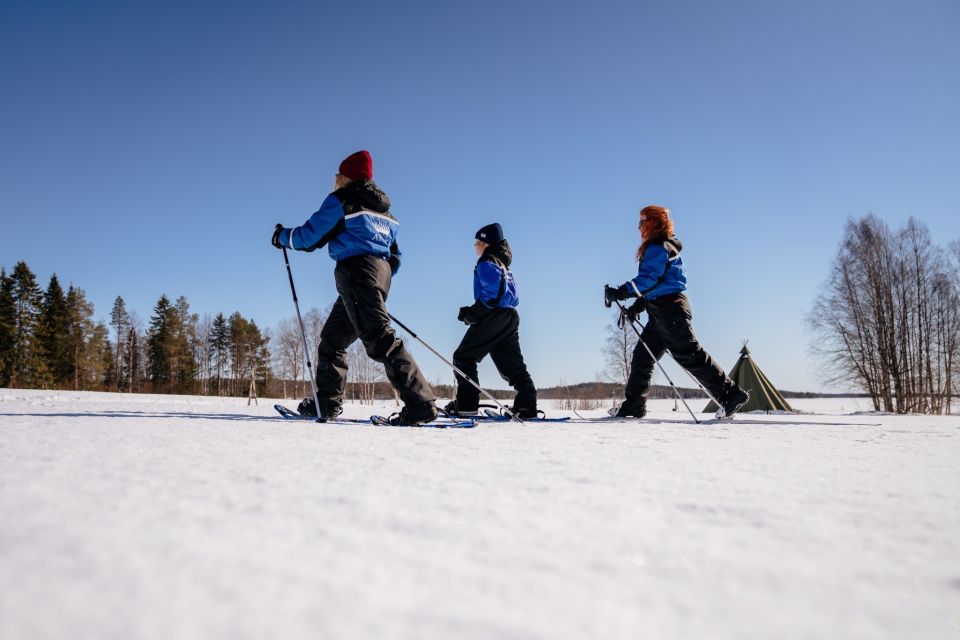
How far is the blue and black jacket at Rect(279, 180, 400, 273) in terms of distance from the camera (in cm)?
361

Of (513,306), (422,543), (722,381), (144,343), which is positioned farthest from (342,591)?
(144,343)

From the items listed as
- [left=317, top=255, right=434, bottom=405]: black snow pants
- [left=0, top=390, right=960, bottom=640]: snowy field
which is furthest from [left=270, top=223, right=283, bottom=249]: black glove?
[left=0, top=390, right=960, bottom=640]: snowy field

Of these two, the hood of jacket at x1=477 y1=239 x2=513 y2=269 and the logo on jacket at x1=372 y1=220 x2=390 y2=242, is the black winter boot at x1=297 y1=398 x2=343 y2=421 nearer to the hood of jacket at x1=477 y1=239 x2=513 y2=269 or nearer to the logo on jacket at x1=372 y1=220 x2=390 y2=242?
the logo on jacket at x1=372 y1=220 x2=390 y2=242

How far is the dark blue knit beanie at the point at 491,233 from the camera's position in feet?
16.9

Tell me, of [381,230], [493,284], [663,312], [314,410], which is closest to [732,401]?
[663,312]

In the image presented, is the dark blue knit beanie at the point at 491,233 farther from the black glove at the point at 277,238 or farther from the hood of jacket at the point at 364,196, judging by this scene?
the black glove at the point at 277,238

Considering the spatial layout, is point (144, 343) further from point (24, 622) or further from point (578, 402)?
point (24, 622)

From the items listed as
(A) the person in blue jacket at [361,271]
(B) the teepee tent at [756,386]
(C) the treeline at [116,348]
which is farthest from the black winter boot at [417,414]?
(C) the treeline at [116,348]

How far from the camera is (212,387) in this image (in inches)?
1934

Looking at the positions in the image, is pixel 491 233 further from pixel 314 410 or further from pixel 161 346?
pixel 161 346

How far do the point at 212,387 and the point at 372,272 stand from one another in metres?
53.6

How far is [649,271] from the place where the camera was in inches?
201

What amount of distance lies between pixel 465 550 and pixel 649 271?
4790mm

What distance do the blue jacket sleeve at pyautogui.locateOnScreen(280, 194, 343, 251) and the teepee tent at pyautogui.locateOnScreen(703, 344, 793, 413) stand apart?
9984 mm
